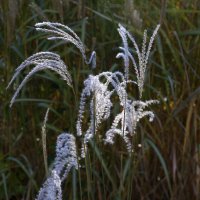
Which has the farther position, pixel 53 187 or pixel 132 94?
pixel 132 94

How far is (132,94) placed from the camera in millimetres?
3326

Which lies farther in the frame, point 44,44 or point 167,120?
point 44,44

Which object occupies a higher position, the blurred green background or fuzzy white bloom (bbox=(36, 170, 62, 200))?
the blurred green background

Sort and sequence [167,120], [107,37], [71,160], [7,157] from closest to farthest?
[71,160] < [167,120] < [7,157] < [107,37]

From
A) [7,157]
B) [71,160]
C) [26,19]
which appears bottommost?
[71,160]

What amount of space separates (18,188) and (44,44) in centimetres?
77

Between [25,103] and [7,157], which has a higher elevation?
[25,103]

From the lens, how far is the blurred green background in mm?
3002

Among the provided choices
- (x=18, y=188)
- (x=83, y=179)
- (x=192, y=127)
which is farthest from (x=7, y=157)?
(x=192, y=127)

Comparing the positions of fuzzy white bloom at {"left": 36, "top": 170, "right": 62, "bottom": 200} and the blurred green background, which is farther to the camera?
the blurred green background

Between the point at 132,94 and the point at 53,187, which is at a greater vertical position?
the point at 132,94

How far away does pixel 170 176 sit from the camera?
313 centimetres

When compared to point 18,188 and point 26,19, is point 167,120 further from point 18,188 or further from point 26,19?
point 26,19

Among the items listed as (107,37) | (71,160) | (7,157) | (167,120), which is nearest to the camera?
(71,160)
